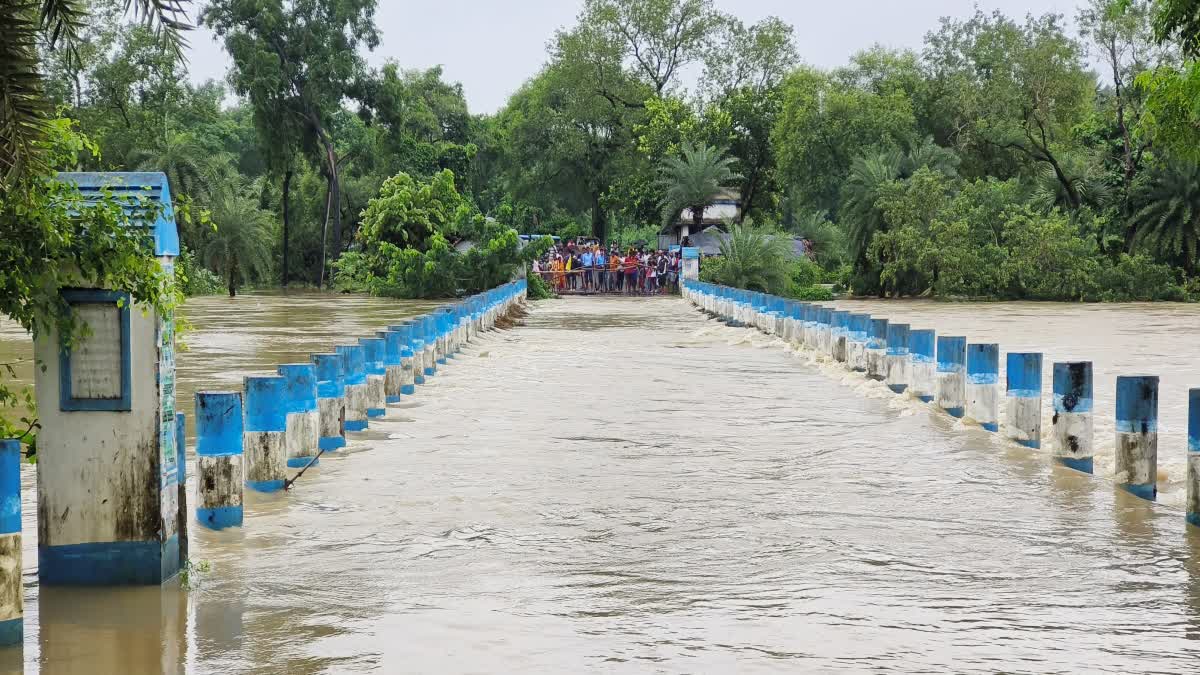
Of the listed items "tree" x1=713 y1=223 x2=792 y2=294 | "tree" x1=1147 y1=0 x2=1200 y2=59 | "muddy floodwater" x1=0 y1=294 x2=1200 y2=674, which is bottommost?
"muddy floodwater" x1=0 y1=294 x2=1200 y2=674

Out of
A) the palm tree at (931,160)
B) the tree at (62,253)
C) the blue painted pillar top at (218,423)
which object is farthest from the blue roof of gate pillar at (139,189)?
the palm tree at (931,160)

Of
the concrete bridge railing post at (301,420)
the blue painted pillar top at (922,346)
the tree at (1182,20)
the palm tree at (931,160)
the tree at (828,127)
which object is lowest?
the concrete bridge railing post at (301,420)

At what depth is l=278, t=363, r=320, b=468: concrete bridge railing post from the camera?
11.2 meters

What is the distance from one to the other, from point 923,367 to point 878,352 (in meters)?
2.54

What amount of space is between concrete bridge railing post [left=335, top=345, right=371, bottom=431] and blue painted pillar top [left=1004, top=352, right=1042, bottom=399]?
5900 mm

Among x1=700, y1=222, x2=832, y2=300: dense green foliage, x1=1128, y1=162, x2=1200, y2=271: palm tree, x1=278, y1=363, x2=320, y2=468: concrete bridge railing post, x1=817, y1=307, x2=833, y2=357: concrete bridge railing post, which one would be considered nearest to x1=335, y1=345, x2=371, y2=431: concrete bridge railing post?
x1=278, y1=363, x2=320, y2=468: concrete bridge railing post

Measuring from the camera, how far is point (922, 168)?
49594 millimetres

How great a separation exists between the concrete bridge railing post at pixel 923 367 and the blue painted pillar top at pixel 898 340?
0.64 m

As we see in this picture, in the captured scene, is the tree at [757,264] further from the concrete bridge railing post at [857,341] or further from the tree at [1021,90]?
the concrete bridge railing post at [857,341]

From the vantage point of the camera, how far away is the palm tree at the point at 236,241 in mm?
56438

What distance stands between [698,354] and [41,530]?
17.8 meters

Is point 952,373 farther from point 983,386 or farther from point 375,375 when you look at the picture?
point 375,375

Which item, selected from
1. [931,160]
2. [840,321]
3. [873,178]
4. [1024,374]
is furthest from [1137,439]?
[931,160]

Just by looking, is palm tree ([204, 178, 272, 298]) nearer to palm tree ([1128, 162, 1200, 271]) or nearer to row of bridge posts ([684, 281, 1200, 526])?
palm tree ([1128, 162, 1200, 271])
